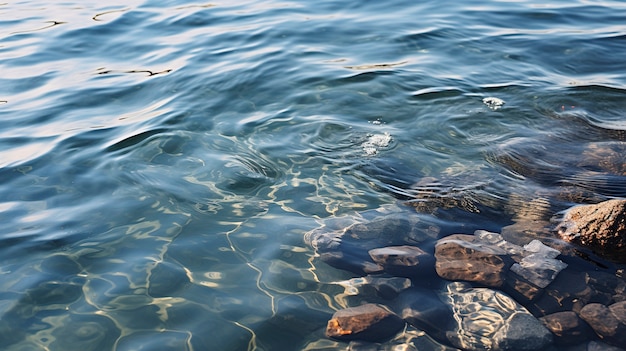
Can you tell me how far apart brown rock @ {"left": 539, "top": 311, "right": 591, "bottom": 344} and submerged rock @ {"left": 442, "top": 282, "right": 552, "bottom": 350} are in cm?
6

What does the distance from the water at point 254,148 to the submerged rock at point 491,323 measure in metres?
0.82

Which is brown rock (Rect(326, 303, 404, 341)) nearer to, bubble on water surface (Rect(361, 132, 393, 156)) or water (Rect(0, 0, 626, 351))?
water (Rect(0, 0, 626, 351))

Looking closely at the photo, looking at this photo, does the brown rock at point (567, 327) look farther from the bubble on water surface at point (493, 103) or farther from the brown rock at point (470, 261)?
the bubble on water surface at point (493, 103)

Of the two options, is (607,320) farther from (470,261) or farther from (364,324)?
(364,324)

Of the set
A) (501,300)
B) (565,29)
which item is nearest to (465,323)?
(501,300)

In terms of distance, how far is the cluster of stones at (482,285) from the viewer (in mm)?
3793

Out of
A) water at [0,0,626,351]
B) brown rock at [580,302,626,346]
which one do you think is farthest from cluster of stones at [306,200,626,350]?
water at [0,0,626,351]

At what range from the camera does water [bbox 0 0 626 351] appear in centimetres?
425

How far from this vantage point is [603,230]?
4.42 metres

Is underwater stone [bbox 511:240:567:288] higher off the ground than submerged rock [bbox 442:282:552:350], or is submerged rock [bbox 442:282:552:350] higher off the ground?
underwater stone [bbox 511:240:567:288]

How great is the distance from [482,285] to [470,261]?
225mm

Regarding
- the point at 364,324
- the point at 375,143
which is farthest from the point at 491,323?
the point at 375,143

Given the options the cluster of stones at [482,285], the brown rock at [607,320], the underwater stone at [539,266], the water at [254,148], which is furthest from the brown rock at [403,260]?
the brown rock at [607,320]

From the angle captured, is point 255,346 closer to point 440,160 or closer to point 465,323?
point 465,323
